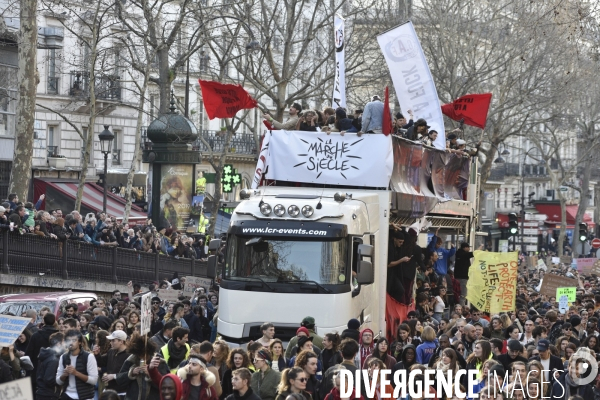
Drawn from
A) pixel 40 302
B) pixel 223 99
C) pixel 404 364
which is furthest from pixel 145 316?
pixel 223 99

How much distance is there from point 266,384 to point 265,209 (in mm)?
5238

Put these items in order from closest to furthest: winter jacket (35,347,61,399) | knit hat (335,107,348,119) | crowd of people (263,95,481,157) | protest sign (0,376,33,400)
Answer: protest sign (0,376,33,400), winter jacket (35,347,61,399), crowd of people (263,95,481,157), knit hat (335,107,348,119)

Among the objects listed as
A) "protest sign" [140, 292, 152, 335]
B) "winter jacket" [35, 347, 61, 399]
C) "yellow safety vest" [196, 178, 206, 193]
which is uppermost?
"yellow safety vest" [196, 178, 206, 193]

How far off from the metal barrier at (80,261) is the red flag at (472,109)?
298 inches

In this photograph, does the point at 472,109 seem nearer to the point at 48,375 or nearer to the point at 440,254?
the point at 440,254

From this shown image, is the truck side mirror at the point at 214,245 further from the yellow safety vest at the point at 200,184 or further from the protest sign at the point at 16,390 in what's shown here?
the yellow safety vest at the point at 200,184

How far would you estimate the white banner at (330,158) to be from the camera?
60.1 ft

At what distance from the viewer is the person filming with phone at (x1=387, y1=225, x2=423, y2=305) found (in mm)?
19141

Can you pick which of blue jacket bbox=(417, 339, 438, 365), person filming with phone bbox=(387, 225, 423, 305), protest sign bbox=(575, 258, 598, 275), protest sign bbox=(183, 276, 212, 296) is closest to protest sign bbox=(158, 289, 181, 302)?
protest sign bbox=(183, 276, 212, 296)

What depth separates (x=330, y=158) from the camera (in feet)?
61.0

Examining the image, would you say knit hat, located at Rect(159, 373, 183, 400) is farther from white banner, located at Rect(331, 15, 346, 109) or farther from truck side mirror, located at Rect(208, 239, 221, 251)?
white banner, located at Rect(331, 15, 346, 109)

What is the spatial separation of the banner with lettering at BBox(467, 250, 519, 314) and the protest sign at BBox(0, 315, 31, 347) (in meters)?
9.59

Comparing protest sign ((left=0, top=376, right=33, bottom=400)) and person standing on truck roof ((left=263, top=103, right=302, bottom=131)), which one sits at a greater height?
person standing on truck roof ((left=263, top=103, right=302, bottom=131))

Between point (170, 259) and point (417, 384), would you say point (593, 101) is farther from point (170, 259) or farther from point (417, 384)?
point (417, 384)
